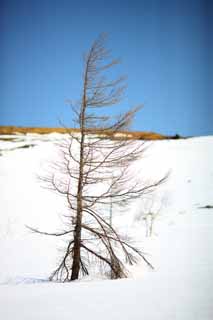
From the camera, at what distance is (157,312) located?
124 inches

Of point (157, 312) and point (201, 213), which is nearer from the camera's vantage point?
point (157, 312)

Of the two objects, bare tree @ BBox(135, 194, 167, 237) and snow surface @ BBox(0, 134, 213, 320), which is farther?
bare tree @ BBox(135, 194, 167, 237)

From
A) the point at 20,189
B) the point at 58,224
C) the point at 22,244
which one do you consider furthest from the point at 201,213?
the point at 20,189

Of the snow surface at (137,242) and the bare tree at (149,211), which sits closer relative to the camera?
the snow surface at (137,242)

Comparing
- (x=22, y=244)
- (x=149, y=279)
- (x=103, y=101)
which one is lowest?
(x=22, y=244)

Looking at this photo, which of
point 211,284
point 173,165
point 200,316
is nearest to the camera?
point 200,316

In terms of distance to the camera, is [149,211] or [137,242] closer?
[137,242]

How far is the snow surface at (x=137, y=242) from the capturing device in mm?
3396

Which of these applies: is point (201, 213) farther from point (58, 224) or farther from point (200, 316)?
point (200, 316)

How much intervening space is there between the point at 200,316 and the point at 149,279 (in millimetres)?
1996

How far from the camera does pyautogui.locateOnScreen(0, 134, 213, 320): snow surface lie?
3396mm

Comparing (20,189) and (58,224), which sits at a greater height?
(20,189)

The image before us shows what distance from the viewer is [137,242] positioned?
1379cm

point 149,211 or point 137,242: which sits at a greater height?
point 149,211
